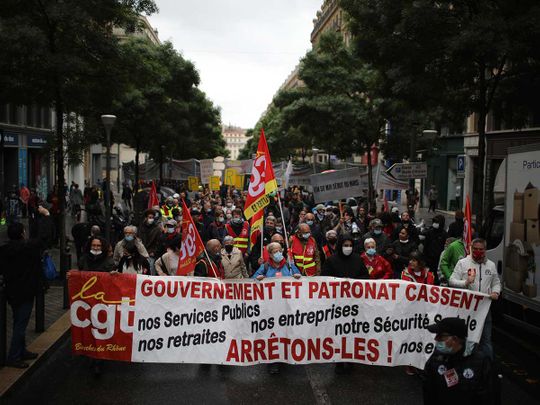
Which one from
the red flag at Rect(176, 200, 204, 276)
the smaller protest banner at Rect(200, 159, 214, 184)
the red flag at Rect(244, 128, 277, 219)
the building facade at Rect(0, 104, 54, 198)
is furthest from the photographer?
the building facade at Rect(0, 104, 54, 198)

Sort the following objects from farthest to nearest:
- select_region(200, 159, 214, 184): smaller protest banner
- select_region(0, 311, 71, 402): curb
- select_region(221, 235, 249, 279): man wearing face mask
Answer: select_region(200, 159, 214, 184): smaller protest banner < select_region(221, 235, 249, 279): man wearing face mask < select_region(0, 311, 71, 402): curb

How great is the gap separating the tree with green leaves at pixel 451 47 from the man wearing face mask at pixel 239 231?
5028mm

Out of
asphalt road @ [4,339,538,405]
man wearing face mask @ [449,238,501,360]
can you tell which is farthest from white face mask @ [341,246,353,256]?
asphalt road @ [4,339,538,405]

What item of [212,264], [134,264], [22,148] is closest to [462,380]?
[212,264]

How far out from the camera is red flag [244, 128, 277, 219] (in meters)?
9.85

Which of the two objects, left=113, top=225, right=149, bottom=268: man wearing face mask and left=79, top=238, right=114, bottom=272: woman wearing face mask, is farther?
left=113, top=225, right=149, bottom=268: man wearing face mask

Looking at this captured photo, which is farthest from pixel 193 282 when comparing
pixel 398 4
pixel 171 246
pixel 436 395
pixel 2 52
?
pixel 398 4

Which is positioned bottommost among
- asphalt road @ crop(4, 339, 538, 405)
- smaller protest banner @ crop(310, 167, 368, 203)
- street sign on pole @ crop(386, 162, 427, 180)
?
asphalt road @ crop(4, 339, 538, 405)

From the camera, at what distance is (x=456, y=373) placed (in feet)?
12.5

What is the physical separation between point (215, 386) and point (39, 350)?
237 cm

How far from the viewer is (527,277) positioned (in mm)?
8289

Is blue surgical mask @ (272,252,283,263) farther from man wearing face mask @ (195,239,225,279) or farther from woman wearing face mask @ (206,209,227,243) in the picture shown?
woman wearing face mask @ (206,209,227,243)

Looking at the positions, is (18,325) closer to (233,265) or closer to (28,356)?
(28,356)

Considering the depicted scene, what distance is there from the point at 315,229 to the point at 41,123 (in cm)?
2768
